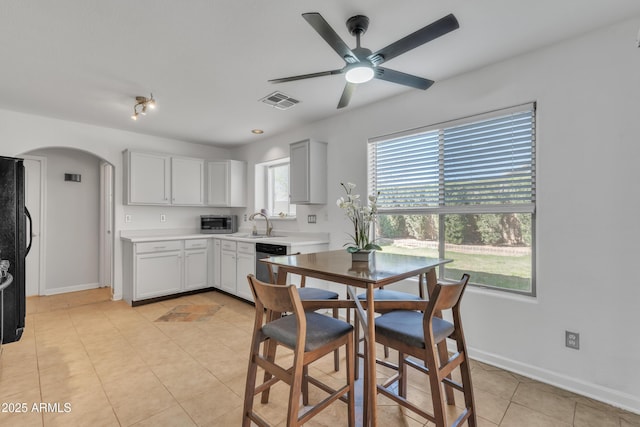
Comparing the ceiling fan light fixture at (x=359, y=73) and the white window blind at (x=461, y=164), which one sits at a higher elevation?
the ceiling fan light fixture at (x=359, y=73)

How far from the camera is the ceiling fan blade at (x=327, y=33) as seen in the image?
144 cm

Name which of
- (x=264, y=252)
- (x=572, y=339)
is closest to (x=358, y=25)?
(x=572, y=339)

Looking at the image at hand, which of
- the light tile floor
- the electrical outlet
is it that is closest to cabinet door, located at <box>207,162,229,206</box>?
the light tile floor

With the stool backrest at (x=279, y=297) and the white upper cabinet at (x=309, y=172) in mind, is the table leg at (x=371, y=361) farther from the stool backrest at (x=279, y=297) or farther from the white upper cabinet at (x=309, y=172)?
the white upper cabinet at (x=309, y=172)

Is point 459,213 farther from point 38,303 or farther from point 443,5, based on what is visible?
point 38,303

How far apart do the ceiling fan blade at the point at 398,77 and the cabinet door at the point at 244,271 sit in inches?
109

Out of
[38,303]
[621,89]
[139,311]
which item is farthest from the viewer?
[38,303]

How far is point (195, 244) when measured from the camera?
14.7ft

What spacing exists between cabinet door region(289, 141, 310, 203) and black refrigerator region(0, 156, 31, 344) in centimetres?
271

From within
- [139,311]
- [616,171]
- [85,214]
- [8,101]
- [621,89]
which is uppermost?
[8,101]

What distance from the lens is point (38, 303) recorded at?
13.3 feet

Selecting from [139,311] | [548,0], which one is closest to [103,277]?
[139,311]

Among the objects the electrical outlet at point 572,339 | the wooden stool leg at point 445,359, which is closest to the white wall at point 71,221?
the wooden stool leg at point 445,359

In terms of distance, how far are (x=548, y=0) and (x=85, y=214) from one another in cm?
610
